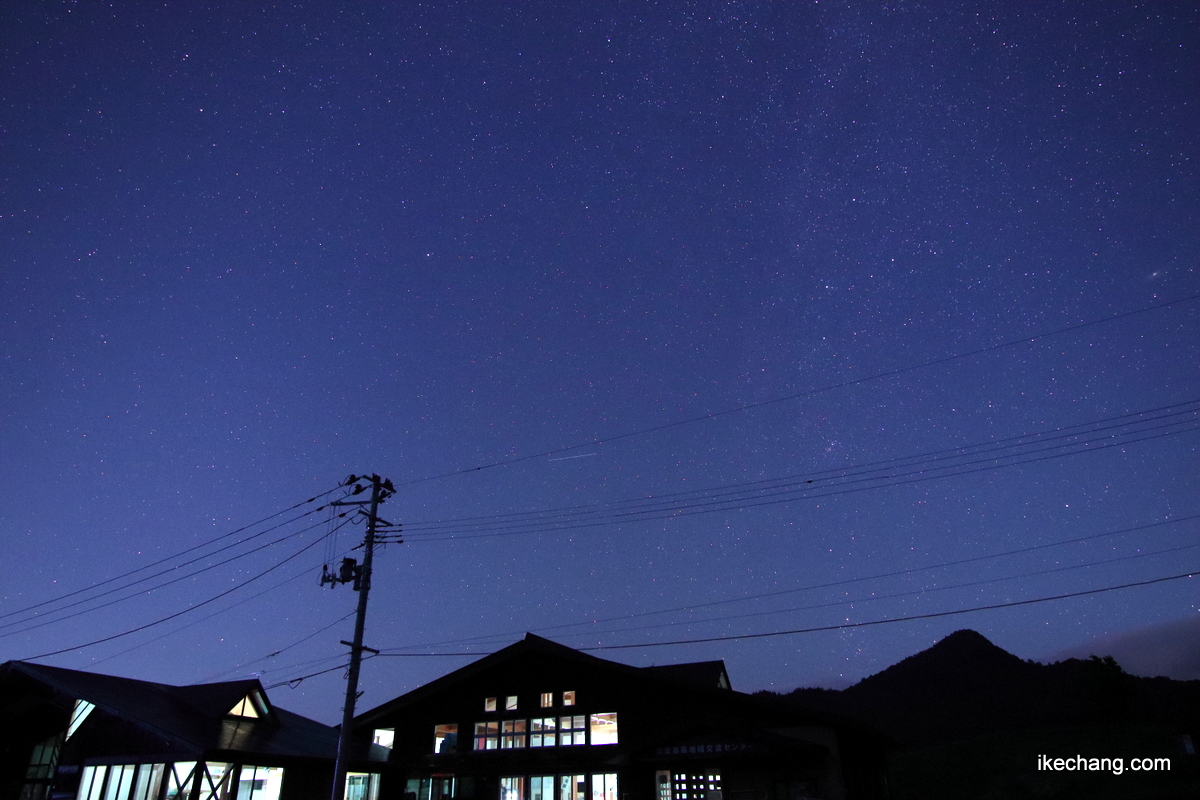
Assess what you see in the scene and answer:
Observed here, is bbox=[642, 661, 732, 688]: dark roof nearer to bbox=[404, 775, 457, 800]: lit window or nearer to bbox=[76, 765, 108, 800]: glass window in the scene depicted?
bbox=[404, 775, 457, 800]: lit window

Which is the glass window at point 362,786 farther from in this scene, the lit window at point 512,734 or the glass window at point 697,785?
the glass window at point 697,785

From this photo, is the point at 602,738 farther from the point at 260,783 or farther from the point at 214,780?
the point at 214,780

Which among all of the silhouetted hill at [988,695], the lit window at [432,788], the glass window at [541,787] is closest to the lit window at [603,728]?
the glass window at [541,787]

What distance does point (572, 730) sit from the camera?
1078 inches

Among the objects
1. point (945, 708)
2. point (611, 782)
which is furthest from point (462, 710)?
point (945, 708)

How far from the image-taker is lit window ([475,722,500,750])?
28.5 m

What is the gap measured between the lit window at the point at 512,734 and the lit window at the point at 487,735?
9.1 inches

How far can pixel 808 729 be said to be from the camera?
23.5 metres

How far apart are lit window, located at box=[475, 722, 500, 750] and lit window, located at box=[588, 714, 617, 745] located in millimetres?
4123

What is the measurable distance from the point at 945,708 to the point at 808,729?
103556mm

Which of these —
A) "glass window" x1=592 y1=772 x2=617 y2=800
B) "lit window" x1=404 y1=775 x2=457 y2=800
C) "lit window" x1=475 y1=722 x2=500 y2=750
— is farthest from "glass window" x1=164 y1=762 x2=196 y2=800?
"glass window" x1=592 y1=772 x2=617 y2=800

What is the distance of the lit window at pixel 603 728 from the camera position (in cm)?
2661

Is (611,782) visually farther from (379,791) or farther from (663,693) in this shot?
(379,791)

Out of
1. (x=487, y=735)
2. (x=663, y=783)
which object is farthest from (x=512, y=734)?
(x=663, y=783)
